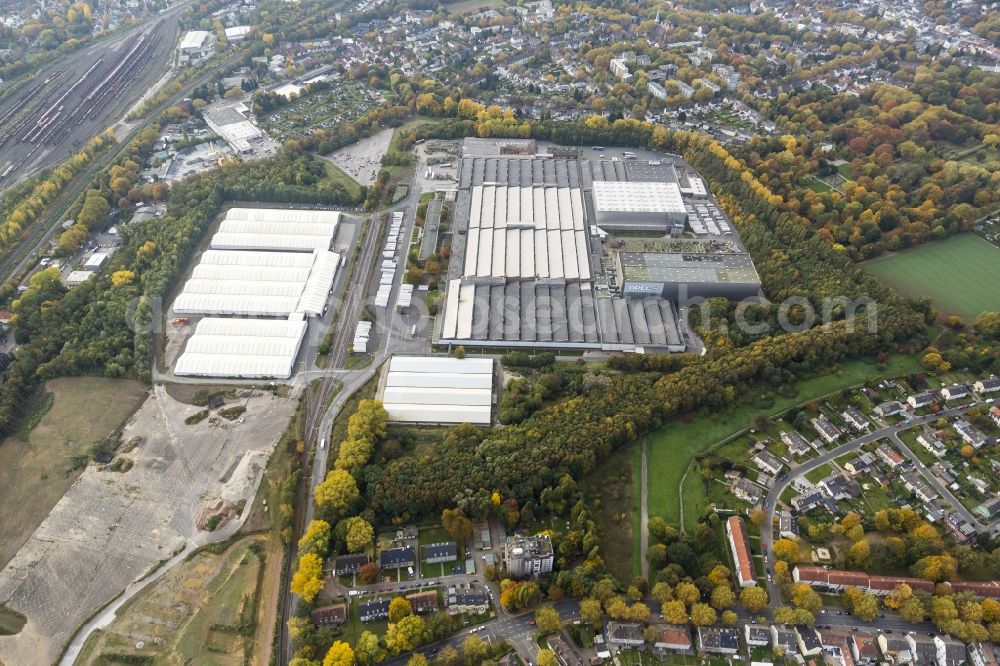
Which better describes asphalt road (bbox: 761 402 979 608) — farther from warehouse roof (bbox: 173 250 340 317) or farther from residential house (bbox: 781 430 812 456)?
warehouse roof (bbox: 173 250 340 317)

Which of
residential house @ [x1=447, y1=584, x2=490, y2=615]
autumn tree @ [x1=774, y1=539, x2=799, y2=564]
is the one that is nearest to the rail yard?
residential house @ [x1=447, y1=584, x2=490, y2=615]

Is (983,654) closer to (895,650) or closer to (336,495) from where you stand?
(895,650)

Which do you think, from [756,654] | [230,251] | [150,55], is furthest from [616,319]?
[150,55]

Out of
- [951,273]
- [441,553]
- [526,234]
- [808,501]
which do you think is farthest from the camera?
[526,234]

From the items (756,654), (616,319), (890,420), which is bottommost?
(756,654)

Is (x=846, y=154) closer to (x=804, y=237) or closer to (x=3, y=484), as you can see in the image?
(x=804, y=237)

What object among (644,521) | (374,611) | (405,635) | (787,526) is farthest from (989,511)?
(374,611)
